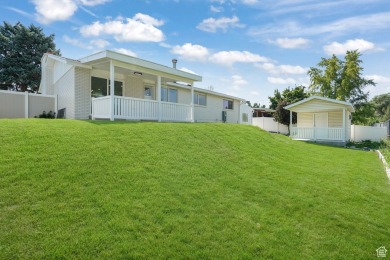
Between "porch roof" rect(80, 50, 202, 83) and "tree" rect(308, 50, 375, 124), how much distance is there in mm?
24224

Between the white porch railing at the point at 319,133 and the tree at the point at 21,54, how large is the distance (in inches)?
1169

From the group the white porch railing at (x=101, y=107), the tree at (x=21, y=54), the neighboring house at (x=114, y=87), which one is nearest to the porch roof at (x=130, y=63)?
the neighboring house at (x=114, y=87)

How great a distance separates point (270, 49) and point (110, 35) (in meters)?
10.4

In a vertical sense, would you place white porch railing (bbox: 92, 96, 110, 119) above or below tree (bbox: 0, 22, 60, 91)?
below

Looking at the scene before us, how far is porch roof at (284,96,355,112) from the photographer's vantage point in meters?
20.3

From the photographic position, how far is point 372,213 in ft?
17.8

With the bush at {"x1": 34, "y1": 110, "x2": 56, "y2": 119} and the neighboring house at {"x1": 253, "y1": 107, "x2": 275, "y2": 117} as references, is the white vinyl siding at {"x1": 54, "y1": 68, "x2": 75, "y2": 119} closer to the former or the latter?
the bush at {"x1": 34, "y1": 110, "x2": 56, "y2": 119}

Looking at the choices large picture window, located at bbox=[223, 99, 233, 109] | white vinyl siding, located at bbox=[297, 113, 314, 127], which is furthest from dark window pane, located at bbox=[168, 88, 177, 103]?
white vinyl siding, located at bbox=[297, 113, 314, 127]

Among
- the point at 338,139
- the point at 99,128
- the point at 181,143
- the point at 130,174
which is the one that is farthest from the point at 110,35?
the point at 338,139

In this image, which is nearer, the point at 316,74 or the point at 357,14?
the point at 357,14

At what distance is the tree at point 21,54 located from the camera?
1149 inches

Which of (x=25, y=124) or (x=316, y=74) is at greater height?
(x=316, y=74)

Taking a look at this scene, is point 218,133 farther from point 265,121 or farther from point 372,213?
point 265,121

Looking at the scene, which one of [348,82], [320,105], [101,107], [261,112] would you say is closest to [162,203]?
[101,107]
